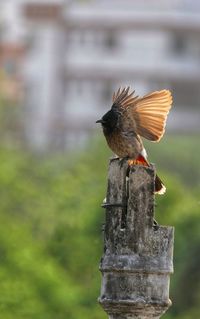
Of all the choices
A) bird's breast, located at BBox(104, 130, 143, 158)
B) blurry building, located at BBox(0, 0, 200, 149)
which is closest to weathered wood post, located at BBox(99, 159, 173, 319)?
bird's breast, located at BBox(104, 130, 143, 158)

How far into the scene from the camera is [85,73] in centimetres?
11462

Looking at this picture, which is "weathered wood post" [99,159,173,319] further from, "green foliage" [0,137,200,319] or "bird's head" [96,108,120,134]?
"green foliage" [0,137,200,319]

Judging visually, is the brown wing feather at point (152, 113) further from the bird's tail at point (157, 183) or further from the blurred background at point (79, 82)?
the blurred background at point (79, 82)

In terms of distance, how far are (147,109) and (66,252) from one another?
23.0 m

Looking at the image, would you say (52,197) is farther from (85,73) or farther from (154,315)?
(85,73)

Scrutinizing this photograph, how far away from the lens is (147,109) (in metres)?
14.0

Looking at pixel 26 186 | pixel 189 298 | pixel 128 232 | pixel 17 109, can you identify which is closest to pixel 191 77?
pixel 17 109

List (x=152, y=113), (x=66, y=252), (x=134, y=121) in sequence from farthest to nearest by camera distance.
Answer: (x=66, y=252) → (x=134, y=121) → (x=152, y=113)

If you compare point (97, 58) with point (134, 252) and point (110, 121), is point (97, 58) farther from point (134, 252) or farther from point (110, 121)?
point (134, 252)

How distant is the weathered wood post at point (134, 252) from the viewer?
42.7 feet

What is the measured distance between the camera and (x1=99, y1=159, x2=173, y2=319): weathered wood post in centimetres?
1302

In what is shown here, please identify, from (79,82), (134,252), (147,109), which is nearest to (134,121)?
(147,109)

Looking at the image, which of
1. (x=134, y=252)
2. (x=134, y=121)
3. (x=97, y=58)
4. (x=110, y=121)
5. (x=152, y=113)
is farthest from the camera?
(x=97, y=58)

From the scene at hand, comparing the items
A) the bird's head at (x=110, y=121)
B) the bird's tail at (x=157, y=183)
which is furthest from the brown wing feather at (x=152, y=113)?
the bird's tail at (x=157, y=183)
